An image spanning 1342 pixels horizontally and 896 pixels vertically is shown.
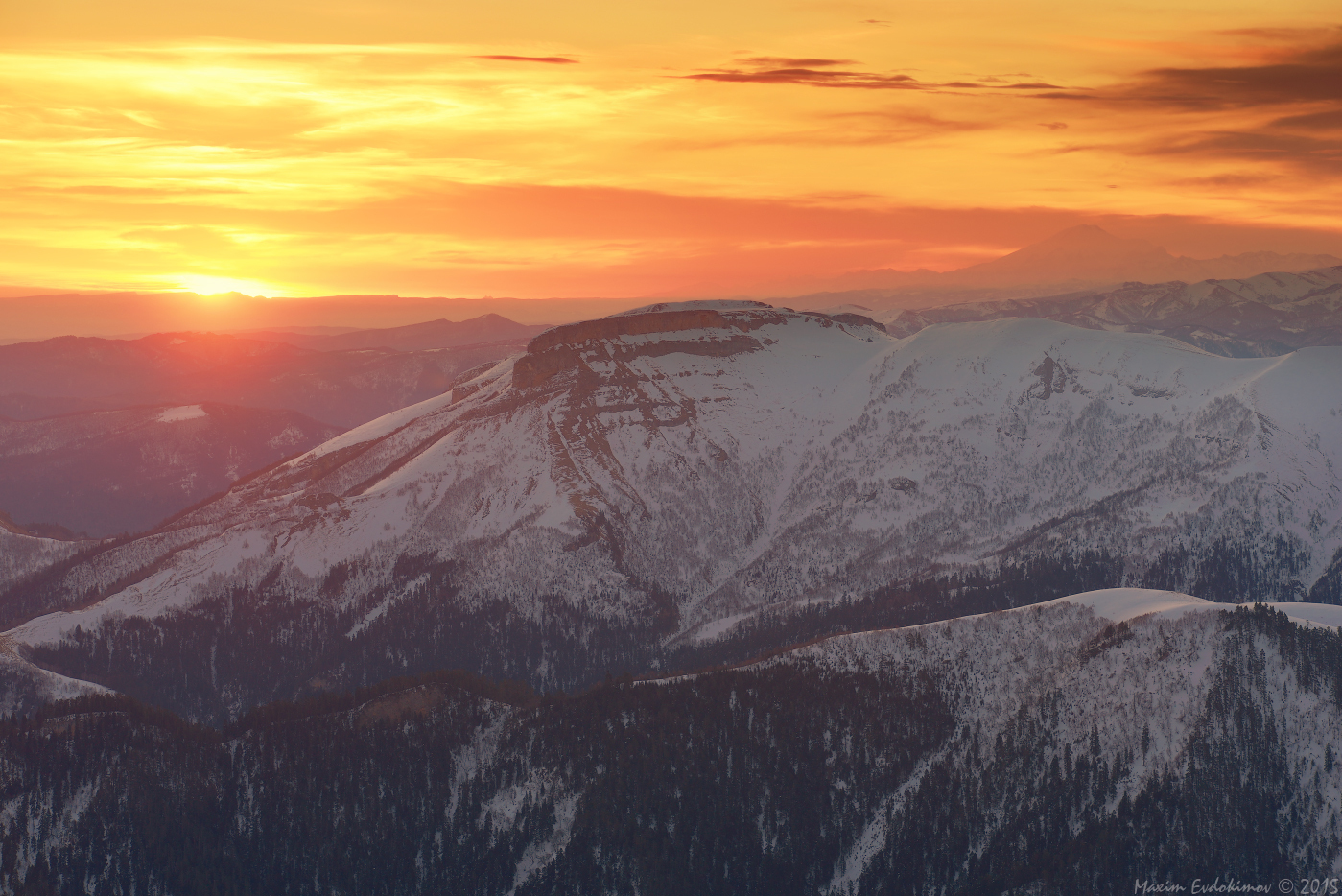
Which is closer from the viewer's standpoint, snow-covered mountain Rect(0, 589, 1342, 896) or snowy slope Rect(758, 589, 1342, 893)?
snow-covered mountain Rect(0, 589, 1342, 896)

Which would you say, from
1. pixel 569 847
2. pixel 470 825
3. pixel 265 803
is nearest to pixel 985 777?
pixel 569 847

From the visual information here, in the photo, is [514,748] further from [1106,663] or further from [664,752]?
[1106,663]

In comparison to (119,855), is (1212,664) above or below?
above

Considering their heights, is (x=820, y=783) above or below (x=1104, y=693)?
below

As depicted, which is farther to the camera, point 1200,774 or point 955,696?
point 955,696

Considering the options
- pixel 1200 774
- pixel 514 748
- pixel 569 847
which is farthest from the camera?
pixel 514 748

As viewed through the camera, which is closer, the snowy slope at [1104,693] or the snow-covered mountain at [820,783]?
the snow-covered mountain at [820,783]

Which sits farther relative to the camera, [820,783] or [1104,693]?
[820,783]

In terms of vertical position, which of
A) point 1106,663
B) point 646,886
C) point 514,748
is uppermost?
point 1106,663
